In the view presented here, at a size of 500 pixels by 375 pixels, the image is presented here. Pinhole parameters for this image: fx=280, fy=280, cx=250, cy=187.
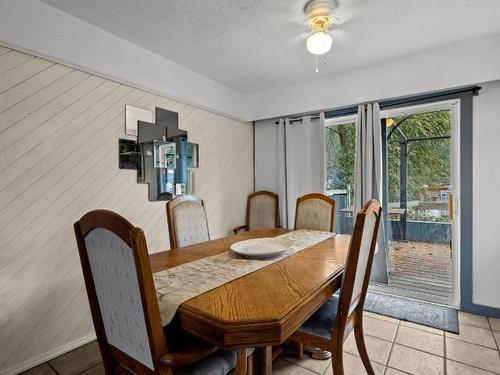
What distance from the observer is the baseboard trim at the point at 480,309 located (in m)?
2.45

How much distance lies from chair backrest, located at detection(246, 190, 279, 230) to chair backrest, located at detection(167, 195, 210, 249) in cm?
141

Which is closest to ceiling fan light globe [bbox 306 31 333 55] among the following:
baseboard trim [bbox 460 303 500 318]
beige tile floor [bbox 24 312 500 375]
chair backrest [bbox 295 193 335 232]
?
chair backrest [bbox 295 193 335 232]

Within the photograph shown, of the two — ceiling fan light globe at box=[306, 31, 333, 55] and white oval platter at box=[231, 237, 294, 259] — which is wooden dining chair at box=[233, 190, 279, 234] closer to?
white oval platter at box=[231, 237, 294, 259]

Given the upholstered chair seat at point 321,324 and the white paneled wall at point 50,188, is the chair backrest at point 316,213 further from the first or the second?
the white paneled wall at point 50,188

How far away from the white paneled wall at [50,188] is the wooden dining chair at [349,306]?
67.9 inches

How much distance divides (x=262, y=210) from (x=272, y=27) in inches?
86.5

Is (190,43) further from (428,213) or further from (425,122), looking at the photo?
(428,213)

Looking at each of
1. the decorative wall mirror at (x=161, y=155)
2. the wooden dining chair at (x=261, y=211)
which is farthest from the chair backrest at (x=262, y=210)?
the decorative wall mirror at (x=161, y=155)

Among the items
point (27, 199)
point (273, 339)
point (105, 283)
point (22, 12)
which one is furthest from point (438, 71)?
point (27, 199)

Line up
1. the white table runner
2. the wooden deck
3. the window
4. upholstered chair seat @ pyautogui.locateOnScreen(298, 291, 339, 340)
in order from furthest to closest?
1. the window
2. the wooden deck
3. upholstered chair seat @ pyautogui.locateOnScreen(298, 291, 339, 340)
4. the white table runner

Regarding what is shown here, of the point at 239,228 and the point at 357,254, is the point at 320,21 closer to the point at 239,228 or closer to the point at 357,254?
the point at 357,254

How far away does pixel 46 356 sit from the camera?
1.94 meters

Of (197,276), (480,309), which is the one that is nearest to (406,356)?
(480,309)

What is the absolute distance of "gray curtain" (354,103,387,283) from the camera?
2.96 meters
